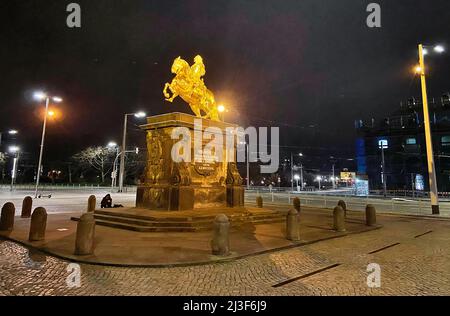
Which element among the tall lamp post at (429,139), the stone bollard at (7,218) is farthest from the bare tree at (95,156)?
the tall lamp post at (429,139)

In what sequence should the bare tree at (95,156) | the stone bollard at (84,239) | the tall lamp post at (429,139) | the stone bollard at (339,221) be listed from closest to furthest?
the stone bollard at (84,239)
the stone bollard at (339,221)
the tall lamp post at (429,139)
the bare tree at (95,156)

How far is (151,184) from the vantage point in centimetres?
1480

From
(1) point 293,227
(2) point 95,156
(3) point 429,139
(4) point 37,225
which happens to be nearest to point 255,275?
(1) point 293,227

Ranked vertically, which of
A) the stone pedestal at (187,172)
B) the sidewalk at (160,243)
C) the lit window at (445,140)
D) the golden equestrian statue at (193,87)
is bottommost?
the sidewalk at (160,243)

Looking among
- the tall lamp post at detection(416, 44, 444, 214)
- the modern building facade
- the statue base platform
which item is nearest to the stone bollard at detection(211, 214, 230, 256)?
the statue base platform

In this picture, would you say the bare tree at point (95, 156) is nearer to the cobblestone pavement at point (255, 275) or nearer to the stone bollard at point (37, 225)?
the stone bollard at point (37, 225)

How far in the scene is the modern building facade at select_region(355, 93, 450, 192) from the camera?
168ft

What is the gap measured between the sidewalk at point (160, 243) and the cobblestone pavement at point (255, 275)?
1.00 feet

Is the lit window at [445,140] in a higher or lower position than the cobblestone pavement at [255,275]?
higher

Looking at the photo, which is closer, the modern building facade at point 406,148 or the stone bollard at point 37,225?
the stone bollard at point 37,225

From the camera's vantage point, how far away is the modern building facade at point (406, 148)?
51.2 metres

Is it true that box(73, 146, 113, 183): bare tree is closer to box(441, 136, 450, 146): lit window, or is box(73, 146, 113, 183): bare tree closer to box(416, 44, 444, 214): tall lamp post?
box(416, 44, 444, 214): tall lamp post

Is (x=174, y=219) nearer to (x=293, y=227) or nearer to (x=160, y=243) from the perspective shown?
(x=160, y=243)

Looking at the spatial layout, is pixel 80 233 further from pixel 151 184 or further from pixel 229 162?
pixel 229 162
